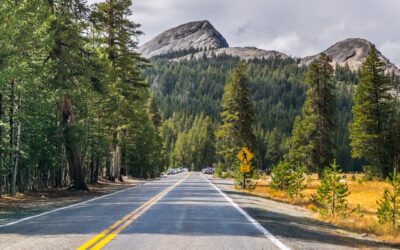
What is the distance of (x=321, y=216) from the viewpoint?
723 inches

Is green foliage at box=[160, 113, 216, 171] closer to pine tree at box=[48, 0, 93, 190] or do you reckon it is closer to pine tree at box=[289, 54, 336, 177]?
pine tree at box=[289, 54, 336, 177]

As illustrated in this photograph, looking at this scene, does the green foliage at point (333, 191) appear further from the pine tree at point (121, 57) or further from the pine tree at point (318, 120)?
the pine tree at point (318, 120)

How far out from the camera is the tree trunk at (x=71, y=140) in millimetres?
28438

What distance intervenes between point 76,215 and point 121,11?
30541 millimetres

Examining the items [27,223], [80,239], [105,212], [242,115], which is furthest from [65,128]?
[242,115]

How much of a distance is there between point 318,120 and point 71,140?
1359 inches

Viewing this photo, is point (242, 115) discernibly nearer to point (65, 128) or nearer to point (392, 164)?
point (392, 164)

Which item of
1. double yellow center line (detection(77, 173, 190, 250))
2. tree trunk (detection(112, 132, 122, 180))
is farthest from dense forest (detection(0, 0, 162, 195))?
double yellow center line (detection(77, 173, 190, 250))

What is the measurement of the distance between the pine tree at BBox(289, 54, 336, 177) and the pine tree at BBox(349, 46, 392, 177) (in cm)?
509

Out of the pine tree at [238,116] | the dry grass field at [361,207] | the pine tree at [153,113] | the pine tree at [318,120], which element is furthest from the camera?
the pine tree at [153,113]

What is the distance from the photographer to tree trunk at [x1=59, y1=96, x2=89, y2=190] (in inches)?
1120

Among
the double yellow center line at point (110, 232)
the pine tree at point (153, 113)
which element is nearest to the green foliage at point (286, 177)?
the double yellow center line at point (110, 232)

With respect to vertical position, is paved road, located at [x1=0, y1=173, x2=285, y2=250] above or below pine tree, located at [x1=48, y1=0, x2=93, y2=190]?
below

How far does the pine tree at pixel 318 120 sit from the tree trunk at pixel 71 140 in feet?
104
